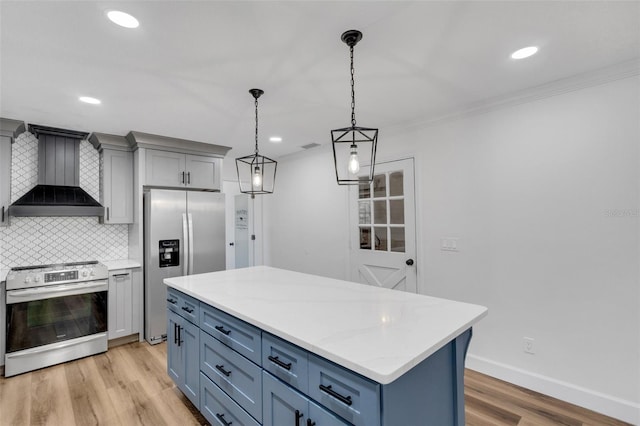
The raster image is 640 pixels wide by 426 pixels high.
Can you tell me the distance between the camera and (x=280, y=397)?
1.38 m

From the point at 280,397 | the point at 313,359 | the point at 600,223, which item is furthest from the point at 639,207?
the point at 280,397

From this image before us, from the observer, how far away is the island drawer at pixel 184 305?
2.11 m

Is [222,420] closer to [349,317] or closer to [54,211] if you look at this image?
[349,317]

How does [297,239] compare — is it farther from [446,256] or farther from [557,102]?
[557,102]

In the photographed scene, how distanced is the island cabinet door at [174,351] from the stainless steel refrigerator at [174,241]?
1.20 m

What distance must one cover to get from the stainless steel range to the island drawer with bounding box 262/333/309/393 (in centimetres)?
271

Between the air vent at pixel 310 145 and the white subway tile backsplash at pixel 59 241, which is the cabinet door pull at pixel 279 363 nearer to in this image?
the air vent at pixel 310 145

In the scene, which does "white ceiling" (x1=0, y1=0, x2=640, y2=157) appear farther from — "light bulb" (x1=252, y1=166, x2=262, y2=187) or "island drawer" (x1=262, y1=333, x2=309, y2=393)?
"island drawer" (x1=262, y1=333, x2=309, y2=393)

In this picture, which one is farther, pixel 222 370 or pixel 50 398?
pixel 50 398

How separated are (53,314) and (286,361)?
2.97 metres

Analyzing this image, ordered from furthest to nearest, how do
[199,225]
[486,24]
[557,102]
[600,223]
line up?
1. [199,225]
2. [557,102]
3. [600,223]
4. [486,24]

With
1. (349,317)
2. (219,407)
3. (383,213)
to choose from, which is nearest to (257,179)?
(349,317)

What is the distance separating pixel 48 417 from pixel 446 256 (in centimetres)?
350

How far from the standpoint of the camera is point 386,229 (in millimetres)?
3498
